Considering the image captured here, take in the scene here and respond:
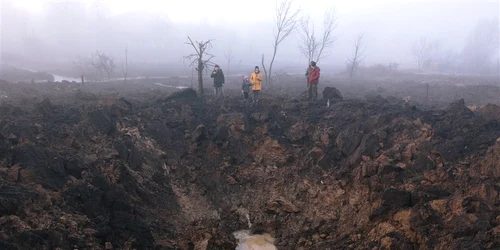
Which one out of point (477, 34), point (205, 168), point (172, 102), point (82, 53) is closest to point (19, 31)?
point (82, 53)

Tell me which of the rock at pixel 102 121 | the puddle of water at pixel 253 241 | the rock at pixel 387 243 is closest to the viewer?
the rock at pixel 387 243

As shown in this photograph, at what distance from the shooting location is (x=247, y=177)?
11.2 meters

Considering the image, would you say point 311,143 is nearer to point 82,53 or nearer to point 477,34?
point 82,53

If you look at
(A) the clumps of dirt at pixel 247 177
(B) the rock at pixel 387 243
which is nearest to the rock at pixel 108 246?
(A) the clumps of dirt at pixel 247 177

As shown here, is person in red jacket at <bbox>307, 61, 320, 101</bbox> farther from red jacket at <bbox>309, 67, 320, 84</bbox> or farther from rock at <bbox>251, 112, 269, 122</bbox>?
rock at <bbox>251, 112, 269, 122</bbox>

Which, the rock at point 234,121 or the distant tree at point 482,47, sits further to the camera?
the distant tree at point 482,47

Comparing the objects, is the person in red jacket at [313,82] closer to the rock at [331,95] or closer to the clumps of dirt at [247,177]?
the rock at [331,95]

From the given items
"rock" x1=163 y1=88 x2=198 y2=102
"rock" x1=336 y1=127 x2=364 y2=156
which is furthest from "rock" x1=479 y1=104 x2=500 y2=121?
"rock" x1=163 y1=88 x2=198 y2=102

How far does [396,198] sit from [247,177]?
187 inches

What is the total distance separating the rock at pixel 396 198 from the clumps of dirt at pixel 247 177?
31 mm

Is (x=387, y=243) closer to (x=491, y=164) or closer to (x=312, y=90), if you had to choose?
(x=491, y=164)

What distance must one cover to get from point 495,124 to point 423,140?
84.4 inches

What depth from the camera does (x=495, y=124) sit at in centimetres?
1034

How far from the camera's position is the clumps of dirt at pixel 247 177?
688cm
